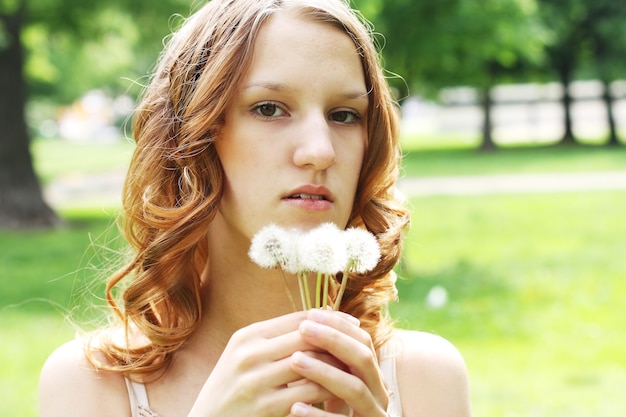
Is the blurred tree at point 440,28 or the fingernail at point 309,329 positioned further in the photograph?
the blurred tree at point 440,28

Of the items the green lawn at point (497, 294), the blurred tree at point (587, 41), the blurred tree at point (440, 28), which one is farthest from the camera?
the blurred tree at point (587, 41)

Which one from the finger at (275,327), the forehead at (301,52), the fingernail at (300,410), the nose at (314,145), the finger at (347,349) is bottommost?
the fingernail at (300,410)

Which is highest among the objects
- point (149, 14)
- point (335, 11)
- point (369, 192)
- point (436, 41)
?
point (149, 14)

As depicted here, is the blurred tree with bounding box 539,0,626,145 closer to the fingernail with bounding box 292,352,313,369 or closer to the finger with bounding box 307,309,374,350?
the finger with bounding box 307,309,374,350

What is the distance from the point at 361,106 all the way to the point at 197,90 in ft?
1.23

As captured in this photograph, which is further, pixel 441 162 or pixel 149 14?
pixel 441 162

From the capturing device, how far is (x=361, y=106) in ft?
6.54

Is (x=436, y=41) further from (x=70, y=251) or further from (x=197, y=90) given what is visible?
(x=197, y=90)

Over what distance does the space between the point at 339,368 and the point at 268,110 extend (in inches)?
23.2

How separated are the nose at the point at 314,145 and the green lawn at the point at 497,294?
794 millimetres

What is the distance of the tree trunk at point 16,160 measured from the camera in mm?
15961

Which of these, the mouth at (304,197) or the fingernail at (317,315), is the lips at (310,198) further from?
the fingernail at (317,315)

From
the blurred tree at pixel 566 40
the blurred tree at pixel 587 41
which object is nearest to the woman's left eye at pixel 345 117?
the blurred tree at pixel 566 40

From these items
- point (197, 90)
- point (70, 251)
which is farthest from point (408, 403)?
point (70, 251)
